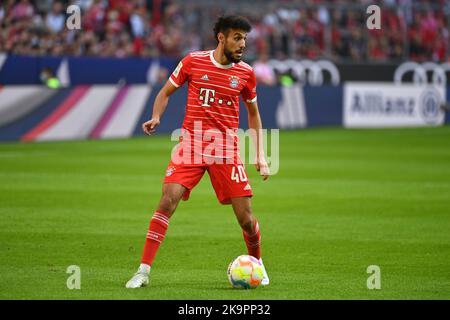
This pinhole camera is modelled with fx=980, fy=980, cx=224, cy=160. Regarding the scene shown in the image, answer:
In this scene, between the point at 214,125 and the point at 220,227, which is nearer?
the point at 214,125

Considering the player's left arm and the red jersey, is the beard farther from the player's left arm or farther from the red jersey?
the player's left arm

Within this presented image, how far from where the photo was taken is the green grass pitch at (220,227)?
879 cm

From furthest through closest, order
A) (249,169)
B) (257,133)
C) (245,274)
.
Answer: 1. (249,169)
2. (257,133)
3. (245,274)

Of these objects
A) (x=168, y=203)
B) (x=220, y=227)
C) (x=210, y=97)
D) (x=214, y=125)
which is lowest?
(x=168, y=203)

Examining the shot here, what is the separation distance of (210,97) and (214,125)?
26 centimetres

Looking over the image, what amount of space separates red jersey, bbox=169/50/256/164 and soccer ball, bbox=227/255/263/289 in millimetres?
993

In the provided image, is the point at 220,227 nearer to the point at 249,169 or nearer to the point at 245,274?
the point at 245,274

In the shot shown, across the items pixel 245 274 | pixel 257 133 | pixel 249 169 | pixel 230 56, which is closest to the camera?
pixel 245 274

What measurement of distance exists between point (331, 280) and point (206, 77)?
221 cm

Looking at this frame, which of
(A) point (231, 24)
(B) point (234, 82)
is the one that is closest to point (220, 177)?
(B) point (234, 82)

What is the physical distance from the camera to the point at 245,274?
8594 mm

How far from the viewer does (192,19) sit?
105 ft

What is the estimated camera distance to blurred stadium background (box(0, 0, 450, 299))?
9805 mm
